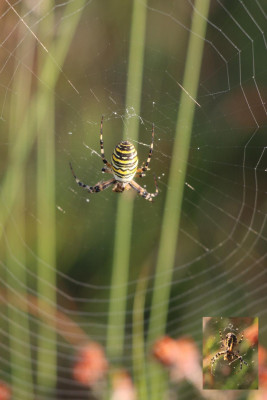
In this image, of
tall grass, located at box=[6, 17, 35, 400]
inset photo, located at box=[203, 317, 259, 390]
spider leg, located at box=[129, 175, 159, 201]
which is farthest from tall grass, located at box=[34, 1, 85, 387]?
inset photo, located at box=[203, 317, 259, 390]

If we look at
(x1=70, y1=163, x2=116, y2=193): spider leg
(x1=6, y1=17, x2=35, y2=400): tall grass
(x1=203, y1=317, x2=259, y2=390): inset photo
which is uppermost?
(x1=70, y1=163, x2=116, y2=193): spider leg

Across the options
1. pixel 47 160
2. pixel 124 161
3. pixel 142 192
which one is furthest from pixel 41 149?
pixel 142 192

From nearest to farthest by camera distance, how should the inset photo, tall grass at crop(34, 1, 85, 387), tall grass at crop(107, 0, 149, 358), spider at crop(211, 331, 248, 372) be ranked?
1. the inset photo
2. spider at crop(211, 331, 248, 372)
3. tall grass at crop(107, 0, 149, 358)
4. tall grass at crop(34, 1, 85, 387)

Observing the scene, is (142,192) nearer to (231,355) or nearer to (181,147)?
(181,147)

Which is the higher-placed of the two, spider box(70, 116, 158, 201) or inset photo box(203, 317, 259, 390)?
spider box(70, 116, 158, 201)

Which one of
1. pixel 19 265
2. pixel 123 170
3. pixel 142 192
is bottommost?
pixel 19 265

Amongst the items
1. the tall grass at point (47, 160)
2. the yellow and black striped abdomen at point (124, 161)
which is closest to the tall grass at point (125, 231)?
the yellow and black striped abdomen at point (124, 161)

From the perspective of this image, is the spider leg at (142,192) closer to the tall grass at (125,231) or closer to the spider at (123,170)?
the spider at (123,170)

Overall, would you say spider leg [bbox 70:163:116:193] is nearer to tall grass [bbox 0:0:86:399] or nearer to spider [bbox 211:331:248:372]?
tall grass [bbox 0:0:86:399]
